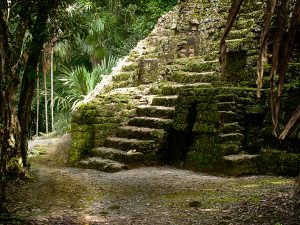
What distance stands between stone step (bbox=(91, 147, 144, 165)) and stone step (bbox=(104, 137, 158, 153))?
12 cm

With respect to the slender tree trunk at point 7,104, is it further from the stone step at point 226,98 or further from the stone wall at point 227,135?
the stone step at point 226,98

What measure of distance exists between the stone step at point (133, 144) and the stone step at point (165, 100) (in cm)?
130

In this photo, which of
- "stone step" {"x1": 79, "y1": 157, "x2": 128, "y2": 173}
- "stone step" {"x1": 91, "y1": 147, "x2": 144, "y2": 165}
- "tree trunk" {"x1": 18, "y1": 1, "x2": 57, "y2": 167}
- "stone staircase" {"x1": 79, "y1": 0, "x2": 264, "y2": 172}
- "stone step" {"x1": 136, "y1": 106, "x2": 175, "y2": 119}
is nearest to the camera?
"tree trunk" {"x1": 18, "y1": 1, "x2": 57, "y2": 167}

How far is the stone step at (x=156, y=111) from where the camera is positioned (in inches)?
353

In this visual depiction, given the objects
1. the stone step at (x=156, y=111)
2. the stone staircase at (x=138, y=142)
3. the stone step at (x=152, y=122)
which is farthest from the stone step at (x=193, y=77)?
the stone step at (x=152, y=122)

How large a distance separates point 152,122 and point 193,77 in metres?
1.73

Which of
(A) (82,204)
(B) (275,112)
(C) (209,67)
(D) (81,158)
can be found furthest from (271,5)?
(C) (209,67)

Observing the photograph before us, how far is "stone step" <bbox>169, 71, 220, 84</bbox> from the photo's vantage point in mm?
9359

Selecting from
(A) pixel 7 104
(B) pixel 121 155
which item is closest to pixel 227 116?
(B) pixel 121 155

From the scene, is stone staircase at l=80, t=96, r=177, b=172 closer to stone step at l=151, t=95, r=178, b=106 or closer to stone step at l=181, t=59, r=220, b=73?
stone step at l=151, t=95, r=178, b=106

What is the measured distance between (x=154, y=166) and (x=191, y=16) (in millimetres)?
5518

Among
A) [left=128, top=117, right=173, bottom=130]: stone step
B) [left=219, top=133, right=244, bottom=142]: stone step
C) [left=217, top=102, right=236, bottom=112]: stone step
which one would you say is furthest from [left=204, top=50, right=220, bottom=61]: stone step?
[left=219, top=133, right=244, bottom=142]: stone step

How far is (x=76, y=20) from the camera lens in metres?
7.07

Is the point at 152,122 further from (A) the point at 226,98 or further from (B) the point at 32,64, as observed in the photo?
(B) the point at 32,64
